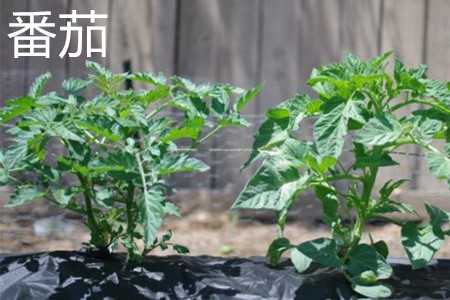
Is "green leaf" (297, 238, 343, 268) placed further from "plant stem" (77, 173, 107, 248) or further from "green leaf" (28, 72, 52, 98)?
"green leaf" (28, 72, 52, 98)

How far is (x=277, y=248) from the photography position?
2.66 meters

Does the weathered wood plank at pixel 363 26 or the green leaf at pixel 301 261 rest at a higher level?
the weathered wood plank at pixel 363 26

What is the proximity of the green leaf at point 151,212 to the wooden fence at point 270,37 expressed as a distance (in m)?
2.90

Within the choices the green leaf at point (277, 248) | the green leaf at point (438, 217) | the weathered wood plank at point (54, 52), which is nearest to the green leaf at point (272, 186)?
the green leaf at point (277, 248)

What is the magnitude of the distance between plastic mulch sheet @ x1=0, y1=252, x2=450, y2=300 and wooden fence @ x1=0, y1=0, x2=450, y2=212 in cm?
260

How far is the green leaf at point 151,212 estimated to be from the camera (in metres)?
2.27

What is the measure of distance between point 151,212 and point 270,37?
10.1ft

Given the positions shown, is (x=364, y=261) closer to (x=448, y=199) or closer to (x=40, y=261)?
(x=40, y=261)

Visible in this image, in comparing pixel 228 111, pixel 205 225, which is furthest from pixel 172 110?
pixel 228 111

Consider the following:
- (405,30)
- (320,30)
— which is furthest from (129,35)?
(405,30)

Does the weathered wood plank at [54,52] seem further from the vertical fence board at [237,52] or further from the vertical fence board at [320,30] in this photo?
the vertical fence board at [320,30]

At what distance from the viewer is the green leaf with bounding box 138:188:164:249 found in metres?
2.27

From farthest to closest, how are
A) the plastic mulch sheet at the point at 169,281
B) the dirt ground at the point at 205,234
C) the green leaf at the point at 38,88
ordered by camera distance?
the dirt ground at the point at 205,234
the green leaf at the point at 38,88
the plastic mulch sheet at the point at 169,281

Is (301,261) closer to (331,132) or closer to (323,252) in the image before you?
(323,252)
